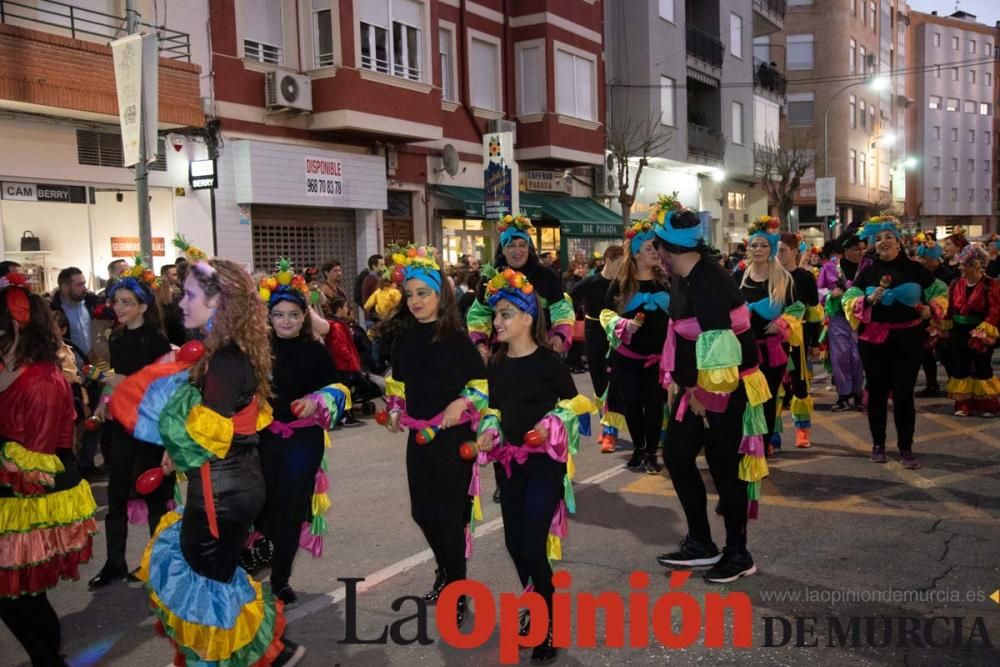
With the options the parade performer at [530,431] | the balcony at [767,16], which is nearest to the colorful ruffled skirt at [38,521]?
the parade performer at [530,431]

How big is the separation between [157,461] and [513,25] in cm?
1950

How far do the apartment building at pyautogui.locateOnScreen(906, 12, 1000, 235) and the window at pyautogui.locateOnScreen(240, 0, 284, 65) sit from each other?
60.9m

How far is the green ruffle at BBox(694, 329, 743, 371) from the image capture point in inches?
188

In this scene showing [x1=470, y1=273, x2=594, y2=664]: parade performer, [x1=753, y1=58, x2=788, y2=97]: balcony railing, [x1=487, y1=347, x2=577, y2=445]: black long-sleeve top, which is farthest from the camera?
[x1=753, y1=58, x2=788, y2=97]: balcony railing

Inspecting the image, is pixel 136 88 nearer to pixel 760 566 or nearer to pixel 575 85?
pixel 760 566

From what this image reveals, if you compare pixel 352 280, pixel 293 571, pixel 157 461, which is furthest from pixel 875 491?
pixel 352 280

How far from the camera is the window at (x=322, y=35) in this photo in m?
16.6

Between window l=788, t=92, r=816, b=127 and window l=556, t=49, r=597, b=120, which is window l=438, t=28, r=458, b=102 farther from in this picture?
window l=788, t=92, r=816, b=127

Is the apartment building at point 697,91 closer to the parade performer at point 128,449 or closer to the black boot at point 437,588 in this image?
the parade performer at point 128,449

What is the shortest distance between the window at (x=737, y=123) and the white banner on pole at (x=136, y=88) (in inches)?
1040

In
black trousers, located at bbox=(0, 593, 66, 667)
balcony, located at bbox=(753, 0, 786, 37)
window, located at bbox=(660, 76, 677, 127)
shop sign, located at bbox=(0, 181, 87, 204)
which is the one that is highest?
balcony, located at bbox=(753, 0, 786, 37)

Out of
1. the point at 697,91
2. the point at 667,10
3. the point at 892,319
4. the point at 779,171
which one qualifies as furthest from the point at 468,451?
the point at 779,171

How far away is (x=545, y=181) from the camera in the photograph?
2359 cm

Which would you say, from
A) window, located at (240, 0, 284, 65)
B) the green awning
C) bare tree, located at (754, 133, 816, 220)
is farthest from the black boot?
bare tree, located at (754, 133, 816, 220)
